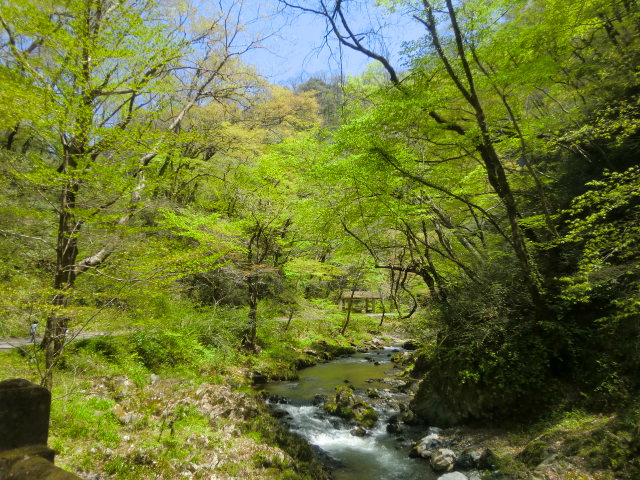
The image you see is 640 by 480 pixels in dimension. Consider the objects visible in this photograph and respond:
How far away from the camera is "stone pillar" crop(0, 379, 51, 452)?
1.86 meters

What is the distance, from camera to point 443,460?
629cm

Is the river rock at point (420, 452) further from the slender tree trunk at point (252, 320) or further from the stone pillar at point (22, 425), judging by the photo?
the slender tree trunk at point (252, 320)

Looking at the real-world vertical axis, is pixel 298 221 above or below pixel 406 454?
above

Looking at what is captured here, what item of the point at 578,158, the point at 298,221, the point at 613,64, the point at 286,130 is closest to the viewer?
the point at 613,64

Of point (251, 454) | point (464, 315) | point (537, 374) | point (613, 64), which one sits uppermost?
point (613, 64)

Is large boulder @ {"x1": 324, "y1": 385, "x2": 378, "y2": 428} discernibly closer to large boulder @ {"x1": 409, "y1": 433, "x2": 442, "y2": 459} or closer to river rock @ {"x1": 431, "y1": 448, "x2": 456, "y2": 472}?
large boulder @ {"x1": 409, "y1": 433, "x2": 442, "y2": 459}

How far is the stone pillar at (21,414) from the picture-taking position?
73.2 inches

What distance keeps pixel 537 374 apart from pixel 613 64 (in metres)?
7.74

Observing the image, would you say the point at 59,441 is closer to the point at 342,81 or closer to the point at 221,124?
the point at 342,81

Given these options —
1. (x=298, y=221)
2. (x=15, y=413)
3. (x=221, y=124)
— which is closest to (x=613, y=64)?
(x=298, y=221)

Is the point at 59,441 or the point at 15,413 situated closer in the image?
the point at 15,413

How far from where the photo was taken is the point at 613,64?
7.90 m

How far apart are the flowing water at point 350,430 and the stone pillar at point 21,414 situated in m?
6.06

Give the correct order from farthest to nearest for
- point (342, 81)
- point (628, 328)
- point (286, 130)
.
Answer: point (286, 130) < point (628, 328) < point (342, 81)
